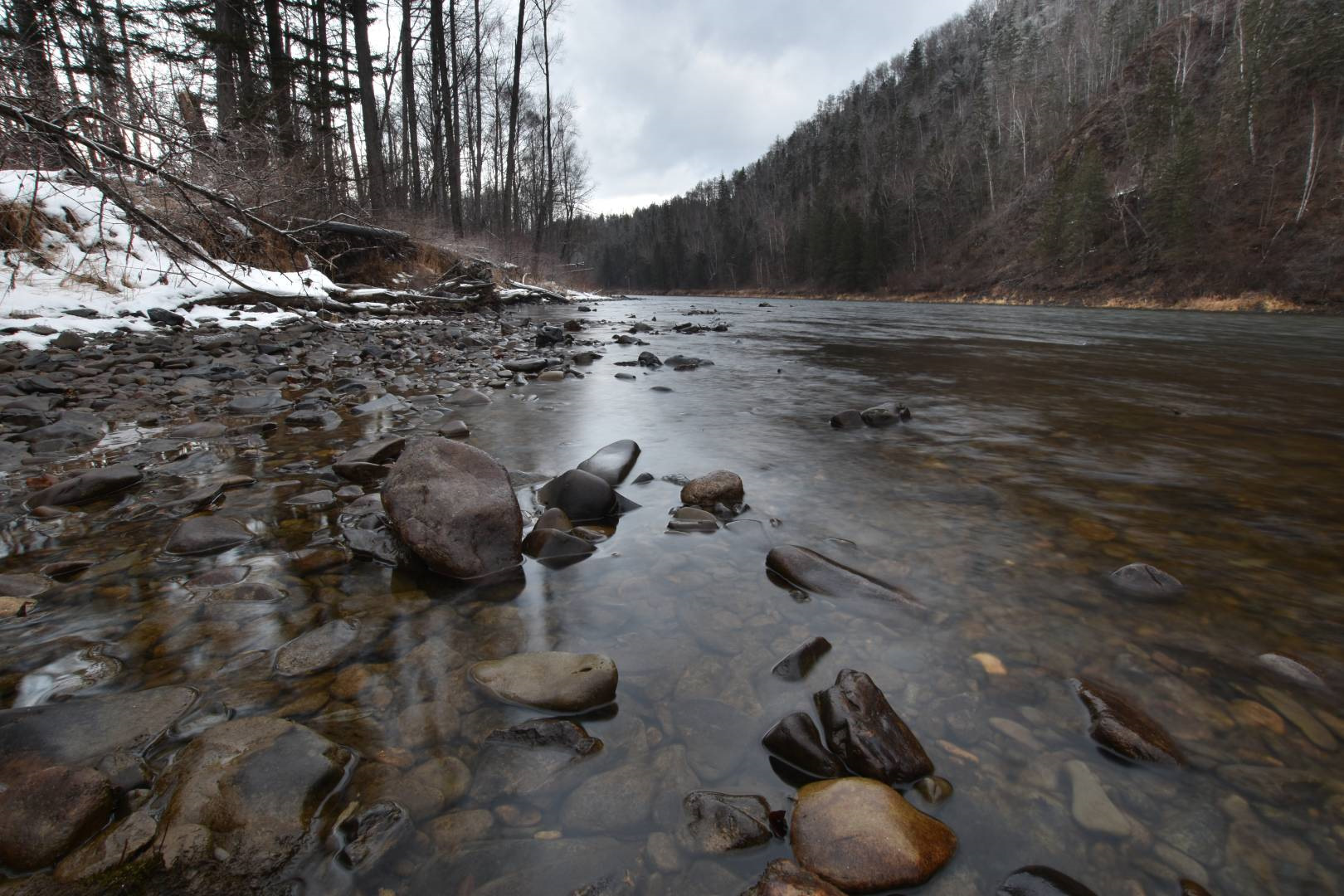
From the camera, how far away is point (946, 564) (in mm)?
2240

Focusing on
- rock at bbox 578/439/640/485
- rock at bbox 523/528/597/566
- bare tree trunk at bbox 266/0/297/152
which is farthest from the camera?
bare tree trunk at bbox 266/0/297/152

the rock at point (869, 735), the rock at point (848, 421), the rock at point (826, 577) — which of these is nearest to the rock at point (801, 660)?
the rock at point (869, 735)

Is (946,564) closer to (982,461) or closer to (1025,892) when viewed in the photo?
(1025,892)

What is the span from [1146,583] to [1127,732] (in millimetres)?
948

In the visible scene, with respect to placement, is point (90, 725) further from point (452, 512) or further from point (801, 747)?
point (801, 747)

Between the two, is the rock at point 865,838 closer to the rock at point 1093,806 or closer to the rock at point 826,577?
the rock at point 1093,806

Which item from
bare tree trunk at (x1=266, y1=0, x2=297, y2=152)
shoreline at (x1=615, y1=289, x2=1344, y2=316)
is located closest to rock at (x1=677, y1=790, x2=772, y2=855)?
bare tree trunk at (x1=266, y1=0, x2=297, y2=152)

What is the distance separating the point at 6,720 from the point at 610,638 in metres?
1.34

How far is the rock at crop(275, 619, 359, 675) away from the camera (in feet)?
5.19

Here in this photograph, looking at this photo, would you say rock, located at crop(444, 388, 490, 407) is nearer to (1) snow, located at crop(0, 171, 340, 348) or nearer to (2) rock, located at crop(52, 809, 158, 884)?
(1) snow, located at crop(0, 171, 340, 348)

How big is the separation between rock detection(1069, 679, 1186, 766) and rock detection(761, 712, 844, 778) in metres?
0.64

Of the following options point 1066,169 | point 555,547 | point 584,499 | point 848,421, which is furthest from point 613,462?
point 1066,169

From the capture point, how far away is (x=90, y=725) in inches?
49.7

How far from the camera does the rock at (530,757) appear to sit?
1.23 metres
